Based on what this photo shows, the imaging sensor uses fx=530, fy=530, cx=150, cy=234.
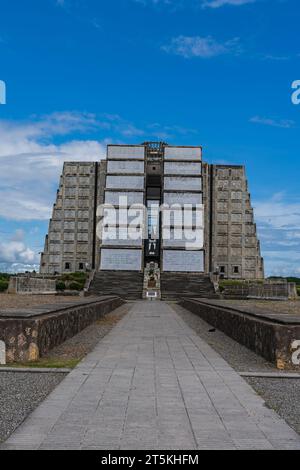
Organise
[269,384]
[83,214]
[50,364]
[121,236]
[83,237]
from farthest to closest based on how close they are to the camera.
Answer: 1. [83,214]
2. [83,237]
3. [121,236]
4. [50,364]
5. [269,384]

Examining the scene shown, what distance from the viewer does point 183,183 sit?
78.4 metres

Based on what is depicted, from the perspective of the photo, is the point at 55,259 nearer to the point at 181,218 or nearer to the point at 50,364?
the point at 181,218

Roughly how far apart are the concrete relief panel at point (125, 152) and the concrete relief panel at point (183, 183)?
5.55 metres

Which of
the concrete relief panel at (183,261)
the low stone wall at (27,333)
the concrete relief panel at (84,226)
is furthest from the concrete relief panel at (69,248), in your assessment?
the low stone wall at (27,333)

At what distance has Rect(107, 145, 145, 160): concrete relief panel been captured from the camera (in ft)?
→ 260

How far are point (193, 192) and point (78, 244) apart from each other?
20478 millimetres

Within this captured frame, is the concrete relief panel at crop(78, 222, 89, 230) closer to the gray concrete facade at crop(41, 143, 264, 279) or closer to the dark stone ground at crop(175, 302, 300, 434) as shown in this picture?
the gray concrete facade at crop(41, 143, 264, 279)

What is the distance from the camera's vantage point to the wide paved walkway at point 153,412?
408cm

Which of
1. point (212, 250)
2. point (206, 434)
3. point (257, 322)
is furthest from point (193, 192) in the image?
point (206, 434)

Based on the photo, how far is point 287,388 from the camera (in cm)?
645

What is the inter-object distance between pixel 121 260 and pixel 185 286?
65.3 ft

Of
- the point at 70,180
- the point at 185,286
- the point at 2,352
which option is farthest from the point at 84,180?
the point at 2,352

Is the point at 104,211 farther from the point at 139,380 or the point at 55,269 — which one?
the point at 139,380

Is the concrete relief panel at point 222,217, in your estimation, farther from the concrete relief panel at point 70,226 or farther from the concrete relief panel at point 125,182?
the concrete relief panel at point 70,226
